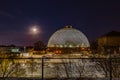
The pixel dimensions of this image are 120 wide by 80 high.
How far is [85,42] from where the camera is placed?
10200 centimetres

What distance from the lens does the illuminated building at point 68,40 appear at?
96750mm

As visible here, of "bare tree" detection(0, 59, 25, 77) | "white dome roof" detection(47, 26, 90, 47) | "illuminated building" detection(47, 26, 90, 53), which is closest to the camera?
"bare tree" detection(0, 59, 25, 77)

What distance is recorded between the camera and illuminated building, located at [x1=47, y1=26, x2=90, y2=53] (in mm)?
96750

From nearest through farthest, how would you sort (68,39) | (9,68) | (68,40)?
(9,68) → (68,40) → (68,39)

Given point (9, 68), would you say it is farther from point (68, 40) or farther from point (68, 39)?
point (68, 39)

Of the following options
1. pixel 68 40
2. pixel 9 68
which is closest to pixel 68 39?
pixel 68 40

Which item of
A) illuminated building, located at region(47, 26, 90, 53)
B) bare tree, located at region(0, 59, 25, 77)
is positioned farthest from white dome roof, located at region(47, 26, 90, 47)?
bare tree, located at region(0, 59, 25, 77)

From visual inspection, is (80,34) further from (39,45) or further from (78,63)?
(78,63)

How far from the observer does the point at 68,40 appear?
98.5m

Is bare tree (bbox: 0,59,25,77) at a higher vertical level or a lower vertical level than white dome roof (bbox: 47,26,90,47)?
lower

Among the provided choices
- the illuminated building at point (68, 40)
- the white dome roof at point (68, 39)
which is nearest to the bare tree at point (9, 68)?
the illuminated building at point (68, 40)

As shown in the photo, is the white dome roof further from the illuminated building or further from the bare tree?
the bare tree

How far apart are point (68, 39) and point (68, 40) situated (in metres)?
0.57

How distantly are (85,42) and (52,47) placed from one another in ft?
40.8
